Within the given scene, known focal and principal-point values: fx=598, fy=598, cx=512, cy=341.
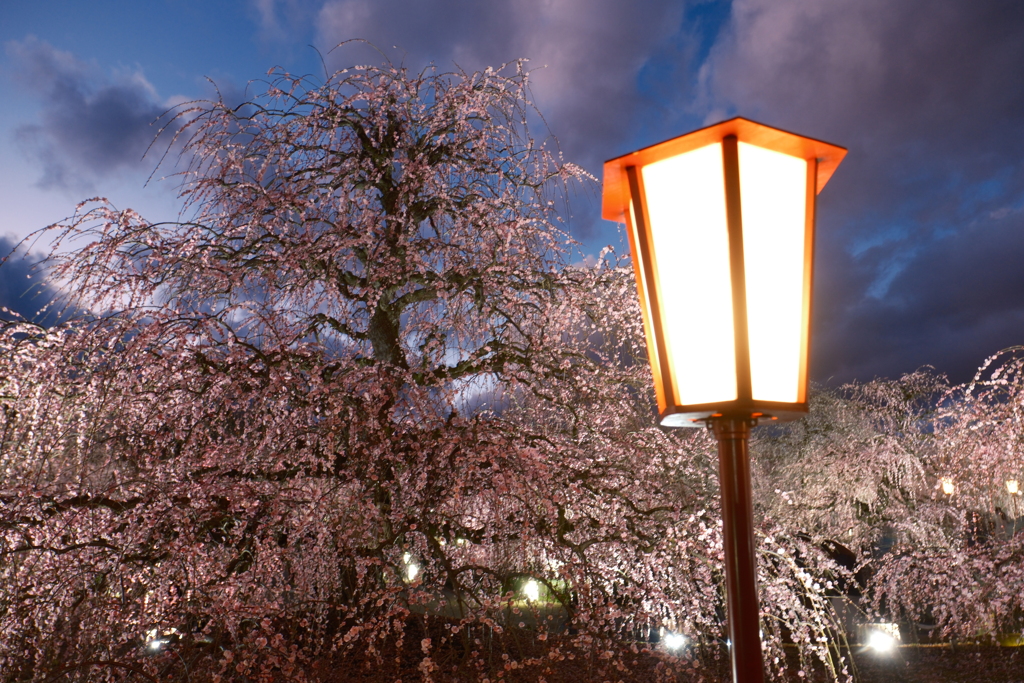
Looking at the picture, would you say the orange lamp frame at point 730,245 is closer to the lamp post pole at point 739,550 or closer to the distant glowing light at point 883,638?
the lamp post pole at point 739,550

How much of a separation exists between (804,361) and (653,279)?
414 mm

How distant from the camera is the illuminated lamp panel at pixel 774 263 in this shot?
139cm

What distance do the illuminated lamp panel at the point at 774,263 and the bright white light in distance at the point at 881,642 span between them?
40.5 feet

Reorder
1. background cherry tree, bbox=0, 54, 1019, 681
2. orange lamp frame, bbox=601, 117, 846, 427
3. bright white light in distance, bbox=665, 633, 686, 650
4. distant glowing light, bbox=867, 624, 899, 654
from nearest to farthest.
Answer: orange lamp frame, bbox=601, 117, 846, 427 < background cherry tree, bbox=0, 54, 1019, 681 < bright white light in distance, bbox=665, 633, 686, 650 < distant glowing light, bbox=867, 624, 899, 654

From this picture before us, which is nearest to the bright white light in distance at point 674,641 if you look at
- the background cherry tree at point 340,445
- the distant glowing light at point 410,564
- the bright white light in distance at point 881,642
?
the background cherry tree at point 340,445

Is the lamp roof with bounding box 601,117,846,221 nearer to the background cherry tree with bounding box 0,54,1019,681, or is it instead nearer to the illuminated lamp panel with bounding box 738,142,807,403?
the illuminated lamp panel with bounding box 738,142,807,403

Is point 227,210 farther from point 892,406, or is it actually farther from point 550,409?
point 892,406

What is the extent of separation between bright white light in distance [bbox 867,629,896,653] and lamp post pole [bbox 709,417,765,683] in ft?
39.9

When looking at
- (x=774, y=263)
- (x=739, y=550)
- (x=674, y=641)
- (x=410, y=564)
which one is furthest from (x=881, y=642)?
(x=774, y=263)

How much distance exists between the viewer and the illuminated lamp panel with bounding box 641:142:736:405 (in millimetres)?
1390

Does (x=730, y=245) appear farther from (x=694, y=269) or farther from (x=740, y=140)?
(x=740, y=140)

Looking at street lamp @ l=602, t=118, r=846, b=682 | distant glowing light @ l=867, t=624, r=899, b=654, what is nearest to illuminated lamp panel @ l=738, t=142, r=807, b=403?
street lamp @ l=602, t=118, r=846, b=682

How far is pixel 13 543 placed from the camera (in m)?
4.05

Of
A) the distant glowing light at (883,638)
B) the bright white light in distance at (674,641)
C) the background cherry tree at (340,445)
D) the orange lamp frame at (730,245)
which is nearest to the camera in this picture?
the orange lamp frame at (730,245)
